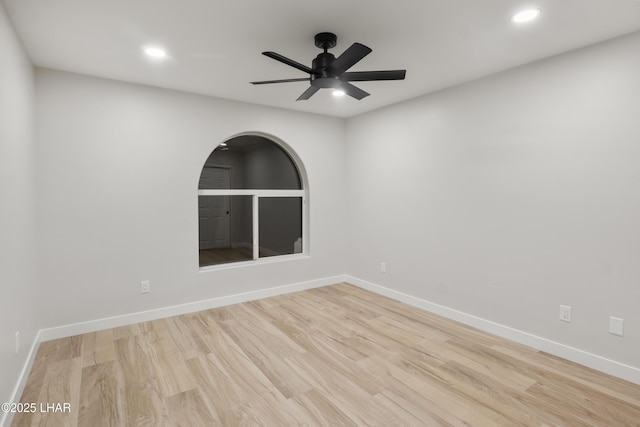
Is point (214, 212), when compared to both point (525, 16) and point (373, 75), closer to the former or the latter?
point (373, 75)

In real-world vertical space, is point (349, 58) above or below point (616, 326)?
above

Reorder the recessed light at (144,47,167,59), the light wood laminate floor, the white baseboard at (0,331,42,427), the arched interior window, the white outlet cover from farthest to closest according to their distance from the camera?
1. the arched interior window
2. the white outlet cover
3. the recessed light at (144,47,167,59)
4. the light wood laminate floor
5. the white baseboard at (0,331,42,427)

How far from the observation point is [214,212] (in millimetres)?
4258

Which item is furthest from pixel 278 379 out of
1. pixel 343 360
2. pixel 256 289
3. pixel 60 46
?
pixel 60 46

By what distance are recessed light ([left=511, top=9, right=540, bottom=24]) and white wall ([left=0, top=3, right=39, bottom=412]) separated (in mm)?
3114

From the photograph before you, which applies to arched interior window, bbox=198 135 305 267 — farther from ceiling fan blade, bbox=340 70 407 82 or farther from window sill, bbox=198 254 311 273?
ceiling fan blade, bbox=340 70 407 82

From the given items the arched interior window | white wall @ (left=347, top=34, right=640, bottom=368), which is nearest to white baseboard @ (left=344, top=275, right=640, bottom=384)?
white wall @ (left=347, top=34, right=640, bottom=368)

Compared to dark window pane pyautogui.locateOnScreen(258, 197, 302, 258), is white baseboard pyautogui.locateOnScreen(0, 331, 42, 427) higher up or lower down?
lower down

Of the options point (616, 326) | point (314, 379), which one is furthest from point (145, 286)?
point (616, 326)

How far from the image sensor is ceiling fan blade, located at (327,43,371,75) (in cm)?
202

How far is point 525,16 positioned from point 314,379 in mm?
2850

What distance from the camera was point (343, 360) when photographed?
2.69 metres

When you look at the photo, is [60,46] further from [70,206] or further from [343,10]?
[343,10]

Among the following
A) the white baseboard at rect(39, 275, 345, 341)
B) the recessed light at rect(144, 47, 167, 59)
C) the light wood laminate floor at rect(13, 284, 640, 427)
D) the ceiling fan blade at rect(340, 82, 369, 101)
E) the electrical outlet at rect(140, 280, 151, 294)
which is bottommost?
the light wood laminate floor at rect(13, 284, 640, 427)
